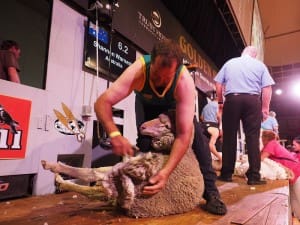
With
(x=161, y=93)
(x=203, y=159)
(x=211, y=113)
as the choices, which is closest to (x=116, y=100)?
(x=161, y=93)

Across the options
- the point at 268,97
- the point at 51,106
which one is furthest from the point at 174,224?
the point at 268,97

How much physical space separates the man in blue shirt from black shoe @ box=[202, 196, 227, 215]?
106 cm

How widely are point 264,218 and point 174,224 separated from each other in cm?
43

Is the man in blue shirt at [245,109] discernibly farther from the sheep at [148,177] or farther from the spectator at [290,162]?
the sheep at [148,177]

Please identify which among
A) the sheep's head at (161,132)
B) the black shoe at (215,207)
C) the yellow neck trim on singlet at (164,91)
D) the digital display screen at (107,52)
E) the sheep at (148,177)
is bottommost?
the black shoe at (215,207)

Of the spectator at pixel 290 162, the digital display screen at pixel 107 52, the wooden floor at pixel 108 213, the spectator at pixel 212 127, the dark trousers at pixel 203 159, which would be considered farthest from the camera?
the spectator at pixel 212 127

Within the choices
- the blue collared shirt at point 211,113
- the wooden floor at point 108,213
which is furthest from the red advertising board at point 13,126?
the blue collared shirt at point 211,113

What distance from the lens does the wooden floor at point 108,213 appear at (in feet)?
3.98

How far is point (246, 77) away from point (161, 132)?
1.37 meters

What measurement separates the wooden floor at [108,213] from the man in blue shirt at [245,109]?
2.06 ft

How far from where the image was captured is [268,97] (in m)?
2.57

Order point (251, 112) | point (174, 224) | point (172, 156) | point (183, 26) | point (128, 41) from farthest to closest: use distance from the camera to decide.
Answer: point (183, 26)
point (128, 41)
point (251, 112)
point (172, 156)
point (174, 224)

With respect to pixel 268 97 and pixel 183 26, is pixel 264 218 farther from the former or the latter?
pixel 183 26

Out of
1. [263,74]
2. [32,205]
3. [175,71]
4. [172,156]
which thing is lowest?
[32,205]
